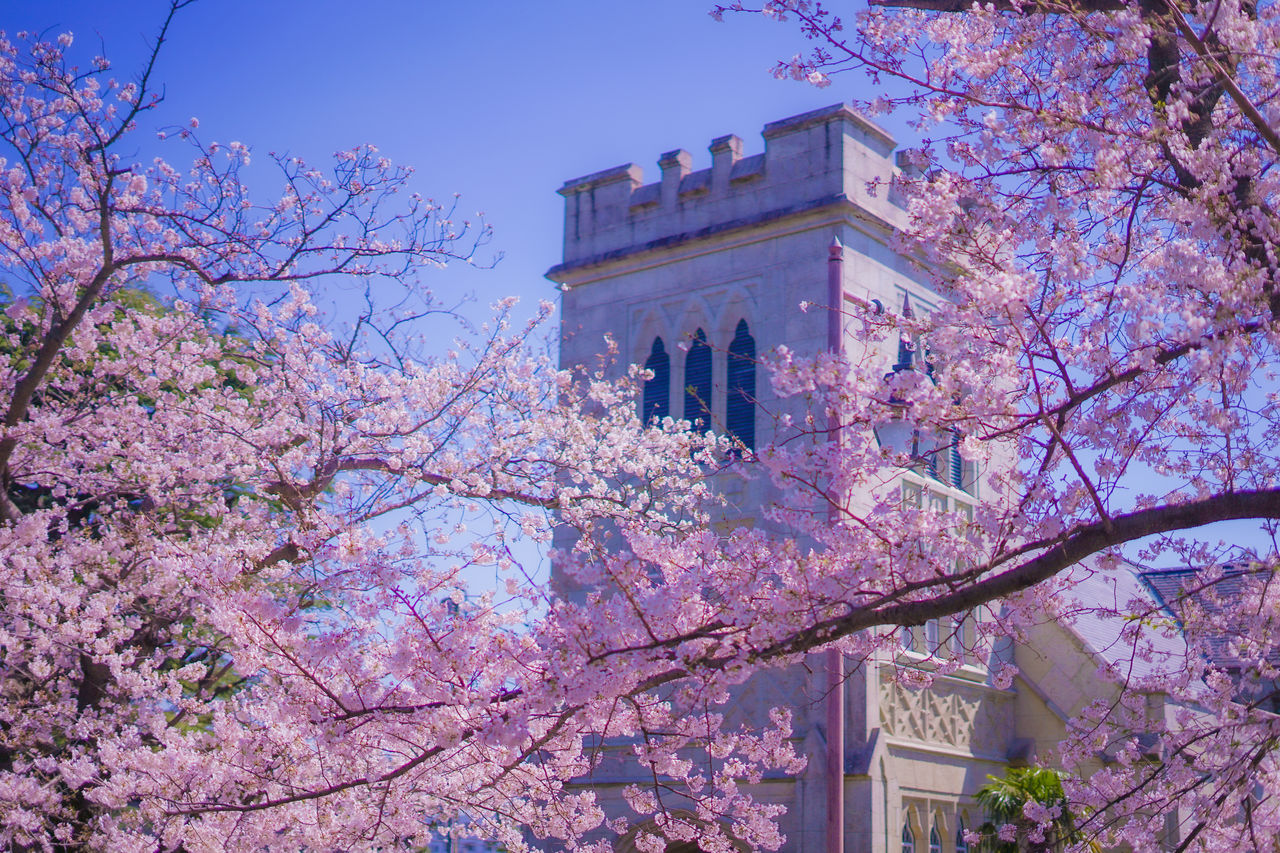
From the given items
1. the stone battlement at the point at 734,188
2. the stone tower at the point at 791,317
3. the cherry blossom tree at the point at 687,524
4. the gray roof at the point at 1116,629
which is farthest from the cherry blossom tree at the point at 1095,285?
the stone battlement at the point at 734,188

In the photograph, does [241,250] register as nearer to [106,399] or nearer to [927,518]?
[106,399]

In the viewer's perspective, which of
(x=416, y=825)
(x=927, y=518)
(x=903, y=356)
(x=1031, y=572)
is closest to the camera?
(x=1031, y=572)

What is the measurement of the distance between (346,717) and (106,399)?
7159mm

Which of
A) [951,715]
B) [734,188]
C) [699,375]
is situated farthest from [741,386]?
[951,715]

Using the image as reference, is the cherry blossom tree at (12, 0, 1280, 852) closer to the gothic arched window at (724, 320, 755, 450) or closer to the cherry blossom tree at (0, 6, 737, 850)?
the cherry blossom tree at (0, 6, 737, 850)

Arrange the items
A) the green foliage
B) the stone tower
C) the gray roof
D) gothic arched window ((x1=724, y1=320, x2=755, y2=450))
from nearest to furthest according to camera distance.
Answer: the green foliage
the gray roof
the stone tower
gothic arched window ((x1=724, y1=320, x2=755, y2=450))

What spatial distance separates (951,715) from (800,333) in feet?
19.2

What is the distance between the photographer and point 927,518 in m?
6.66

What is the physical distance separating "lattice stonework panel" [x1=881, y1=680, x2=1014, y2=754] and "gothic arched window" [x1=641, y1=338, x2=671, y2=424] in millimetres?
5606

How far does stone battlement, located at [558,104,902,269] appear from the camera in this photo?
2027 centimetres

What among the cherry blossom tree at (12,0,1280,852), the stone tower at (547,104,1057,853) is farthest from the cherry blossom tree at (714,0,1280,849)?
the stone tower at (547,104,1057,853)

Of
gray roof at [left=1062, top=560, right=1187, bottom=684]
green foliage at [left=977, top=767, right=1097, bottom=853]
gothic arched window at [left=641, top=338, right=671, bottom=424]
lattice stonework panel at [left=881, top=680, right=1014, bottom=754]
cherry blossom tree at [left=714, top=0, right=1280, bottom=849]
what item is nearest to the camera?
cherry blossom tree at [left=714, top=0, right=1280, bottom=849]

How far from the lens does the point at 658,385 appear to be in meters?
21.7

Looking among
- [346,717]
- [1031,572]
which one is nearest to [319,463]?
[346,717]
